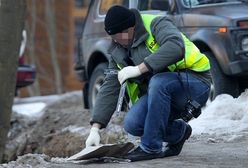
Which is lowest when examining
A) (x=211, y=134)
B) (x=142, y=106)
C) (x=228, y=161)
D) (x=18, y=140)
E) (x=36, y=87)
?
(x=36, y=87)

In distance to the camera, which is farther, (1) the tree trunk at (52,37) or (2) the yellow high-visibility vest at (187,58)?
(1) the tree trunk at (52,37)

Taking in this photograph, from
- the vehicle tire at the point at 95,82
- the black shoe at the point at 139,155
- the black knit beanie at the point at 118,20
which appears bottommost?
the vehicle tire at the point at 95,82

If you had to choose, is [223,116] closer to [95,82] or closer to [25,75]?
[95,82]

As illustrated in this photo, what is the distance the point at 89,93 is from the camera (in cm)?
1153

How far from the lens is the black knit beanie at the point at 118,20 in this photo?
634 cm

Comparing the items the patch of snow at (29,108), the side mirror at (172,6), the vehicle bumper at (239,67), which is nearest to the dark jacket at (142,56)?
the vehicle bumper at (239,67)

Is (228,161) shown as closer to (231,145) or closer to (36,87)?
(231,145)

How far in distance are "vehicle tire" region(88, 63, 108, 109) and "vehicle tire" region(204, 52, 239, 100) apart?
2221mm

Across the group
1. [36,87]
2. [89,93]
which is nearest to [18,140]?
[89,93]

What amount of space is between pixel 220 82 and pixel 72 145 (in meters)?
2.01

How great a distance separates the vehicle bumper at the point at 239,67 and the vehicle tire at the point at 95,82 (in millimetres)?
2585

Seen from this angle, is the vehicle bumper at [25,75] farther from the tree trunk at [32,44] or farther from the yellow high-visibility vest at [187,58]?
the tree trunk at [32,44]

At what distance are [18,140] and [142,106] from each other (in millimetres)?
4816

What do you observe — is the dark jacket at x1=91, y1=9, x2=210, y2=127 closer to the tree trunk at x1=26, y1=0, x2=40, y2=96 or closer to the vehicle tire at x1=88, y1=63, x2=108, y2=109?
the vehicle tire at x1=88, y1=63, x2=108, y2=109
